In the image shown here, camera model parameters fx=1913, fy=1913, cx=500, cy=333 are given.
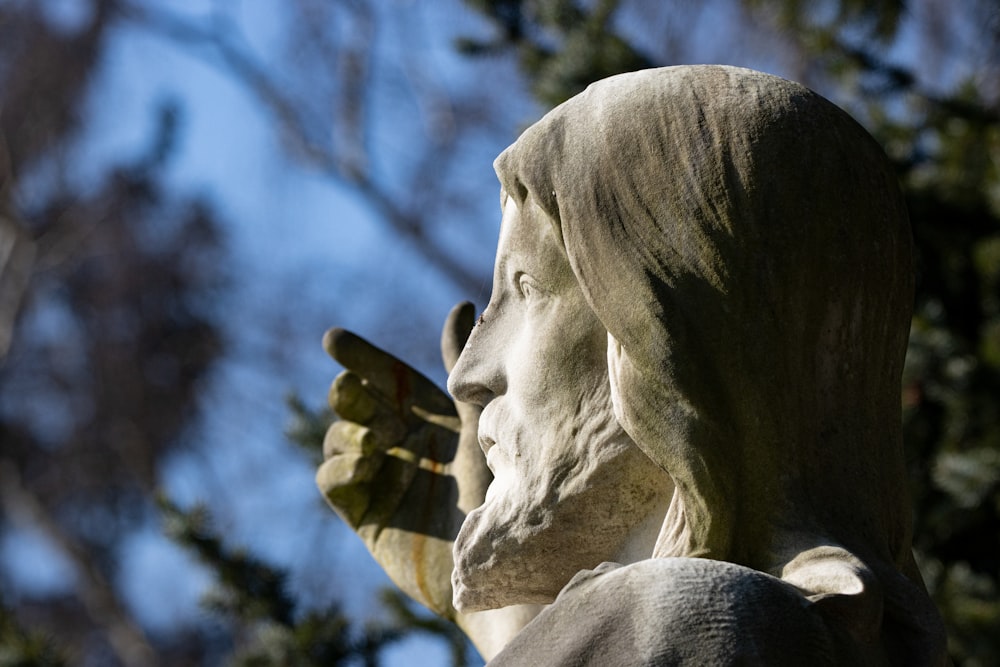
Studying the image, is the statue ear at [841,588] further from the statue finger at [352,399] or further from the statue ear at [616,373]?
the statue finger at [352,399]

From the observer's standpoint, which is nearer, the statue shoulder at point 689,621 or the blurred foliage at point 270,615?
the statue shoulder at point 689,621

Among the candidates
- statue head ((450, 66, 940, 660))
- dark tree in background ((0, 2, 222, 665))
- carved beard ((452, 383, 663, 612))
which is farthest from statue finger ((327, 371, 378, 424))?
dark tree in background ((0, 2, 222, 665))

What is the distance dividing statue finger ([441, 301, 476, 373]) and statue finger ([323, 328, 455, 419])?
0.09 metres

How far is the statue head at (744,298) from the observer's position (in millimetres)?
1928

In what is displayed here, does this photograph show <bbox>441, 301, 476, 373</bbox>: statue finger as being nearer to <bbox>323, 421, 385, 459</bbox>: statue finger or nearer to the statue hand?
the statue hand

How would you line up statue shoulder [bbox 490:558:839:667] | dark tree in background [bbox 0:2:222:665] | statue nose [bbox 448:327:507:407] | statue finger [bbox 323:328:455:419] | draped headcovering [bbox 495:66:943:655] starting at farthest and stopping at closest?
dark tree in background [bbox 0:2:222:665]
statue finger [bbox 323:328:455:419]
statue nose [bbox 448:327:507:407]
draped headcovering [bbox 495:66:943:655]
statue shoulder [bbox 490:558:839:667]

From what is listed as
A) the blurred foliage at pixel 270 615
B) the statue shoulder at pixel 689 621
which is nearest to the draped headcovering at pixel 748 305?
the statue shoulder at pixel 689 621

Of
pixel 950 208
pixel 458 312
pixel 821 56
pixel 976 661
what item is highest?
pixel 458 312

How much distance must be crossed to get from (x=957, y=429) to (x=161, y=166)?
10616mm

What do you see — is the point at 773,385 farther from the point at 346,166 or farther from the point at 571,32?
the point at 346,166

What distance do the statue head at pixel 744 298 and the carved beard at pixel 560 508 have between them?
1.6 inches

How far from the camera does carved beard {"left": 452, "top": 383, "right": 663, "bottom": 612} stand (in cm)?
207

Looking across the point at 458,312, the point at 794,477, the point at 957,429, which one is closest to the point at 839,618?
the point at 794,477

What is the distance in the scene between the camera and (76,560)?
1283 cm
